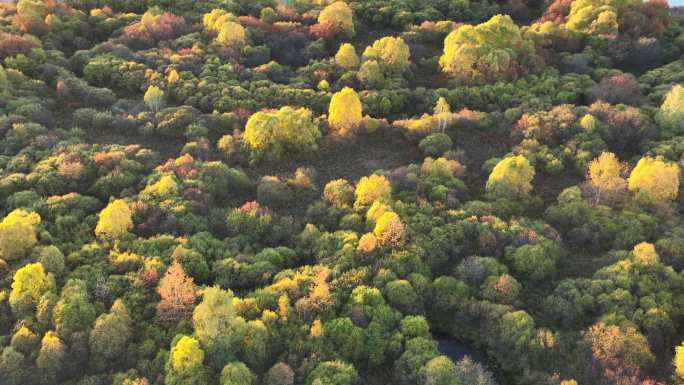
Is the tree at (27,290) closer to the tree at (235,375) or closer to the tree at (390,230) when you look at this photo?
the tree at (235,375)

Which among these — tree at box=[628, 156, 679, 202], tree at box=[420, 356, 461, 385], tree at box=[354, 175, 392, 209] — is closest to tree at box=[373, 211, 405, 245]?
tree at box=[354, 175, 392, 209]

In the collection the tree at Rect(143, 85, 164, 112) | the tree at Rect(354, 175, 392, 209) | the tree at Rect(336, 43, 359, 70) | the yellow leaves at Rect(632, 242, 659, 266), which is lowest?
the yellow leaves at Rect(632, 242, 659, 266)

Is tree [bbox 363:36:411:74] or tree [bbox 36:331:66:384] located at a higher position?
tree [bbox 363:36:411:74]

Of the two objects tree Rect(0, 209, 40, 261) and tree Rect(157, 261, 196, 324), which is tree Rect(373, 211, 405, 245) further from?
tree Rect(0, 209, 40, 261)

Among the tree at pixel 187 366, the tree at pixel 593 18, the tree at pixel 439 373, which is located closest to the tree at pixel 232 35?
the tree at pixel 593 18

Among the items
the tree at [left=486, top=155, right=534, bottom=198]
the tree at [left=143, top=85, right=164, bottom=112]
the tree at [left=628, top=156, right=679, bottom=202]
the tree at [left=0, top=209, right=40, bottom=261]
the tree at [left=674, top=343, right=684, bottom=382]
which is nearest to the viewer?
the tree at [left=674, top=343, right=684, bottom=382]

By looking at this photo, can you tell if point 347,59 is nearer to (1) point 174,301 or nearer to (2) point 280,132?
(2) point 280,132
